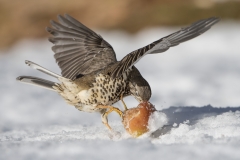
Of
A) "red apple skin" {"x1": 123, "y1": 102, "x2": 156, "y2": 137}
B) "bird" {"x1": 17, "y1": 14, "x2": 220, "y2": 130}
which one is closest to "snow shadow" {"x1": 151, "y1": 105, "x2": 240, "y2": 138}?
"red apple skin" {"x1": 123, "y1": 102, "x2": 156, "y2": 137}

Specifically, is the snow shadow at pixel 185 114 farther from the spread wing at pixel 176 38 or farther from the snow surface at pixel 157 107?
the spread wing at pixel 176 38

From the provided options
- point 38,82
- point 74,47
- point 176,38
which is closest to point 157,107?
point 74,47

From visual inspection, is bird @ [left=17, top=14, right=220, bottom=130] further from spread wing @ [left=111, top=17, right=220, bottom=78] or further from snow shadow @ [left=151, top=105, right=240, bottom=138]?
snow shadow @ [left=151, top=105, right=240, bottom=138]

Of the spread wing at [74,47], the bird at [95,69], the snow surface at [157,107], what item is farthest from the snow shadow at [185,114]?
the spread wing at [74,47]

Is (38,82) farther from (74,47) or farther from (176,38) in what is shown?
(176,38)

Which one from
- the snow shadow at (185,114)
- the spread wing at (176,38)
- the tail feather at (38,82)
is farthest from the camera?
the tail feather at (38,82)

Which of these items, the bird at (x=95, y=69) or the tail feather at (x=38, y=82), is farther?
the tail feather at (x=38, y=82)
